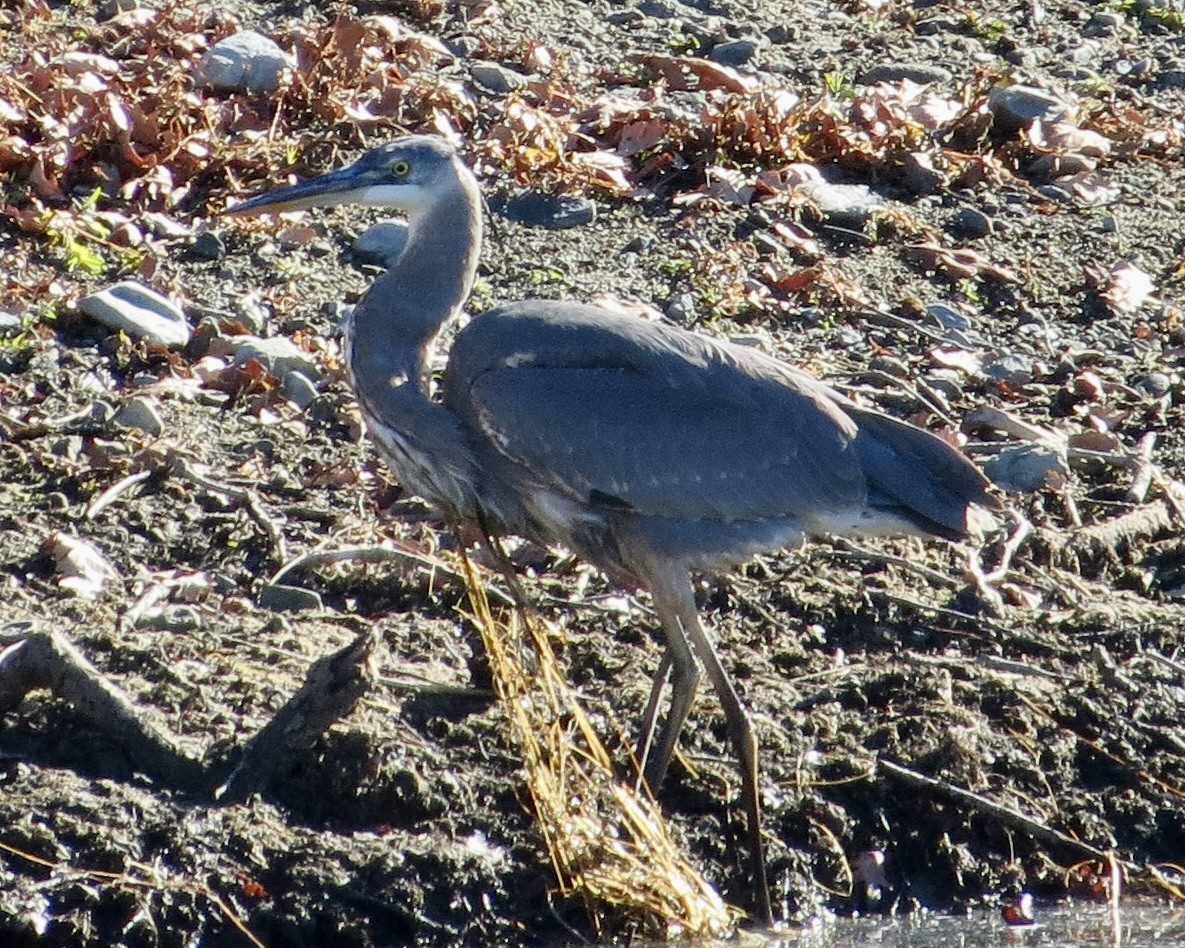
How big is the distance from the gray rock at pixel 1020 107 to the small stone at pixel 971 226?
0.82 m

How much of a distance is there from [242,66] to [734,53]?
2.41m

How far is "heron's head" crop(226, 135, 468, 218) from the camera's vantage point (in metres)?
5.60

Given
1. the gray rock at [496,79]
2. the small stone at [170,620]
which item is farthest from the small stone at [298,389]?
the gray rock at [496,79]

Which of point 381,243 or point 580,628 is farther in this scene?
point 381,243

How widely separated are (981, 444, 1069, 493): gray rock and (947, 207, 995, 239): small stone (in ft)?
5.67

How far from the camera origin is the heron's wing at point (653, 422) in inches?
208

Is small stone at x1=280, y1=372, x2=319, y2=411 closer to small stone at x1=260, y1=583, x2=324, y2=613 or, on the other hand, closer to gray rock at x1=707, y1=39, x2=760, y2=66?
small stone at x1=260, y1=583, x2=324, y2=613

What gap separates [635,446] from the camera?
532cm

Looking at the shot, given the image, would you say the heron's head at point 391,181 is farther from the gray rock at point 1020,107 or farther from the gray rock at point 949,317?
the gray rock at point 1020,107

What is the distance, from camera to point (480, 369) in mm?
5312

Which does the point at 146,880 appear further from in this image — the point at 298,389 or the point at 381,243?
the point at 381,243

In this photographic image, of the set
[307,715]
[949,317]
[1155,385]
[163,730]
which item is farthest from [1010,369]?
[163,730]

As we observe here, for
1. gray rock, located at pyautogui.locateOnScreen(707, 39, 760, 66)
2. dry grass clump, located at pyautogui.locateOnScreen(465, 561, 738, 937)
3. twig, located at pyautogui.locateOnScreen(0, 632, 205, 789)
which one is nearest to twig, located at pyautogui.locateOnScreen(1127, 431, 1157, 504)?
dry grass clump, located at pyautogui.locateOnScreen(465, 561, 738, 937)

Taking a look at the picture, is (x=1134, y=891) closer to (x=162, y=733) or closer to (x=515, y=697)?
(x=515, y=697)
